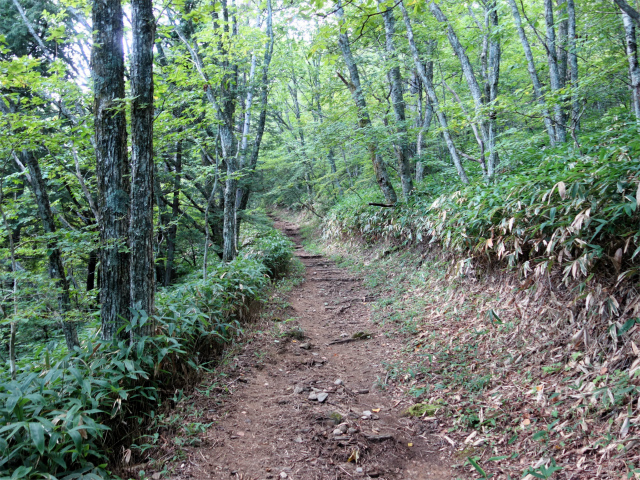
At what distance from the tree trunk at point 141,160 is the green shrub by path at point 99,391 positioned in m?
0.39

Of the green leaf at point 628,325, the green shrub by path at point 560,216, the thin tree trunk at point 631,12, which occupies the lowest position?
the green leaf at point 628,325

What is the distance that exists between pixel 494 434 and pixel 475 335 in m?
1.62

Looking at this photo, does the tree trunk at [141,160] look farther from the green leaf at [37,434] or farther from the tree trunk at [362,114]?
the tree trunk at [362,114]

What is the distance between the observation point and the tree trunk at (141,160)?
3.93 meters

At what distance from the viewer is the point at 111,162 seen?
13.2 ft

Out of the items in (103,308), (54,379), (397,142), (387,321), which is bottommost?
(387,321)

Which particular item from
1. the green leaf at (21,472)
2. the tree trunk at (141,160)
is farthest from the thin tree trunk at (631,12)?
the green leaf at (21,472)

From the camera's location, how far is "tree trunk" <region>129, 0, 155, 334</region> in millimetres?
3930

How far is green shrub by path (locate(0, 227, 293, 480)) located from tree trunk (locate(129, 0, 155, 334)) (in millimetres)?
390

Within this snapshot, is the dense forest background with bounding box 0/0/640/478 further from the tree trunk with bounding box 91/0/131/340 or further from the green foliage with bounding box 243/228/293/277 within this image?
the green foliage with bounding box 243/228/293/277

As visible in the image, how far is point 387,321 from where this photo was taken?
Answer: 6145 millimetres

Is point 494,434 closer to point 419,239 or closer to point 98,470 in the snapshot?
point 98,470

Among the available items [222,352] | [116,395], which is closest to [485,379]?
[222,352]

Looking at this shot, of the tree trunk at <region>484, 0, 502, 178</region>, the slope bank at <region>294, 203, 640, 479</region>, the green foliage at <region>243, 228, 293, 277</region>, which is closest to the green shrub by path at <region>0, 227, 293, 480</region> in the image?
the slope bank at <region>294, 203, 640, 479</region>
